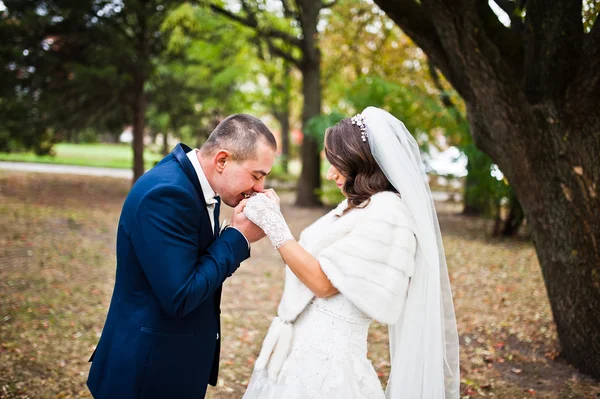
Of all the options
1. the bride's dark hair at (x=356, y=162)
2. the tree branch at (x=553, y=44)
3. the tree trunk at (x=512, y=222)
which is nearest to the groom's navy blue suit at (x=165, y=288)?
the bride's dark hair at (x=356, y=162)

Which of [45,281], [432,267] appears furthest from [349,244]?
[45,281]

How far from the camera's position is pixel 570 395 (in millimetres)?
4656

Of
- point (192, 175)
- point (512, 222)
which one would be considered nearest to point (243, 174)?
point (192, 175)

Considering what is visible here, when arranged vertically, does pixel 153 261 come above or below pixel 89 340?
above

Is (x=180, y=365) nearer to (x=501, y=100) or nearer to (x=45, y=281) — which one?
(x=501, y=100)

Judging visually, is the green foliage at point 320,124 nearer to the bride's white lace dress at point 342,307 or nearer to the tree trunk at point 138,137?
the tree trunk at point 138,137

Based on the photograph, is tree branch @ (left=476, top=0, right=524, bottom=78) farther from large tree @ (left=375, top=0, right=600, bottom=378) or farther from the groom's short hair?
the groom's short hair

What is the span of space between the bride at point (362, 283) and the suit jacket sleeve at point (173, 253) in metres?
0.50

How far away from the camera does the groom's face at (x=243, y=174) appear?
8.38 feet

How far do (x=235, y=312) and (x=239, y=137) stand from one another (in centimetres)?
497

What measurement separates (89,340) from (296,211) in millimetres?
10325

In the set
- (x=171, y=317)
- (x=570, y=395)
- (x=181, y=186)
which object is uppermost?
(x=181, y=186)

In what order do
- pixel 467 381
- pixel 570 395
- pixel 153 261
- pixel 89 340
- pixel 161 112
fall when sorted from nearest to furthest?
pixel 153 261, pixel 570 395, pixel 467 381, pixel 89 340, pixel 161 112

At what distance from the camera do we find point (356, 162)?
298 cm
